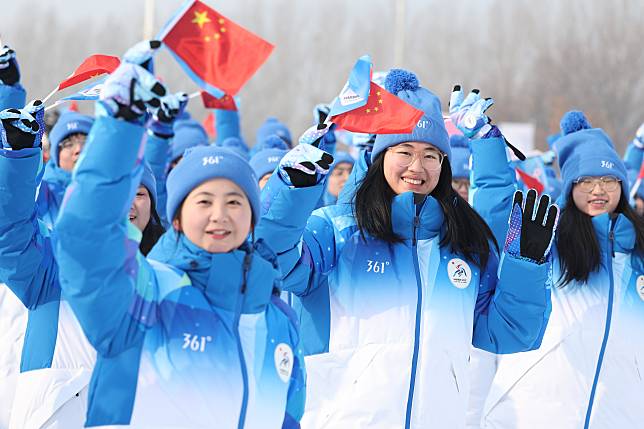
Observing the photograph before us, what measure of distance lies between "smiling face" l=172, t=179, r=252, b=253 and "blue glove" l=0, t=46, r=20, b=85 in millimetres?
1297

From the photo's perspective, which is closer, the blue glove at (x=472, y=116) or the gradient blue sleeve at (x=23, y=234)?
the gradient blue sleeve at (x=23, y=234)

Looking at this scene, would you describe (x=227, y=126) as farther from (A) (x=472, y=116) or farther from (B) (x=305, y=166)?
(B) (x=305, y=166)

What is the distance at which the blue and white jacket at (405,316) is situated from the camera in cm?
418

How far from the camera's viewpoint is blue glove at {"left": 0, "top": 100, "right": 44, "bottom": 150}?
4059 millimetres

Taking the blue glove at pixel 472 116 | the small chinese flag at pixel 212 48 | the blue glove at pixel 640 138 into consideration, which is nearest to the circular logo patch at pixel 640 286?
the blue glove at pixel 472 116

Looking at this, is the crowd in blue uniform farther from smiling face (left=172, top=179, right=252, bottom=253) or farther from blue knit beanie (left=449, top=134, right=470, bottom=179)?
blue knit beanie (left=449, top=134, right=470, bottom=179)

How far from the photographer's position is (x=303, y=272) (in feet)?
13.5

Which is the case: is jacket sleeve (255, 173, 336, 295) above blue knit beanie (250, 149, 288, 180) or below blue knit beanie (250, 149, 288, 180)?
below

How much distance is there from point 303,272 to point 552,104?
127 feet

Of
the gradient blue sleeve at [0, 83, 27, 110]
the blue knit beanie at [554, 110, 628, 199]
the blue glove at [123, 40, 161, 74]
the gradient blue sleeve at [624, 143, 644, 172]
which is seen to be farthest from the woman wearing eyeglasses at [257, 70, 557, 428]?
the gradient blue sleeve at [624, 143, 644, 172]

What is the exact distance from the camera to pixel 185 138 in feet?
28.5

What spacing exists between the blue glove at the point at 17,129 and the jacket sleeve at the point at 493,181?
2047mm

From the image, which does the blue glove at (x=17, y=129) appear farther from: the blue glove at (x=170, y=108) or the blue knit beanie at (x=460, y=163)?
the blue knit beanie at (x=460, y=163)

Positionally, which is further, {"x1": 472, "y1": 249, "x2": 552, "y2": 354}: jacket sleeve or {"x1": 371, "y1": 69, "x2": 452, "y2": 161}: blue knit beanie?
{"x1": 371, "y1": 69, "x2": 452, "y2": 161}: blue knit beanie
